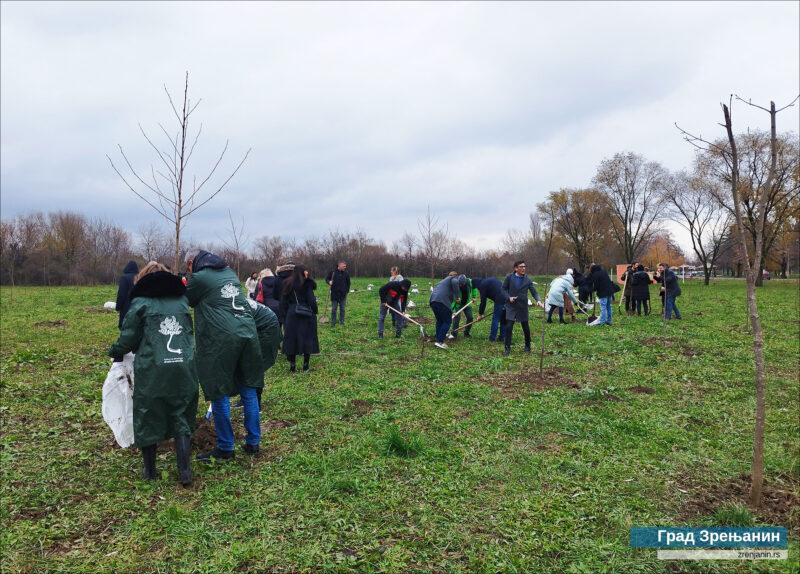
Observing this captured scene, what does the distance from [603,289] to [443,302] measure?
18.3ft

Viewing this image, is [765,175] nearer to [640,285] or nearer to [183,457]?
[640,285]

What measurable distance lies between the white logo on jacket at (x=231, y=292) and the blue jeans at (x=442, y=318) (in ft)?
19.9

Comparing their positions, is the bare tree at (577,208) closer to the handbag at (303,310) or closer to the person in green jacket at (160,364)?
the handbag at (303,310)

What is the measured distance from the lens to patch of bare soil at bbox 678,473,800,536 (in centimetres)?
327

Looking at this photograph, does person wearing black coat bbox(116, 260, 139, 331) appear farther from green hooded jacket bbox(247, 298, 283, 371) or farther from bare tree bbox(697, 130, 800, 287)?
bare tree bbox(697, 130, 800, 287)

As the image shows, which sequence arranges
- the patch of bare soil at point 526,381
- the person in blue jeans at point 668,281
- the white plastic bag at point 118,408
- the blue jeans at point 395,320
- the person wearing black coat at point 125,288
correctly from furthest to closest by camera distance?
the person in blue jeans at point 668,281 → the blue jeans at point 395,320 → the person wearing black coat at point 125,288 → the patch of bare soil at point 526,381 → the white plastic bag at point 118,408

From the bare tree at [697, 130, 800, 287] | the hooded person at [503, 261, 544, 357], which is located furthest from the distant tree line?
the hooded person at [503, 261, 544, 357]

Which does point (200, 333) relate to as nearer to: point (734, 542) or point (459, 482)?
point (459, 482)

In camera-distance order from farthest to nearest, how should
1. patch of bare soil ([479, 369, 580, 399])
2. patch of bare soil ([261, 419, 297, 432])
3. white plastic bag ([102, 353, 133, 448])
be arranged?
patch of bare soil ([479, 369, 580, 399]) → patch of bare soil ([261, 419, 297, 432]) → white plastic bag ([102, 353, 133, 448])

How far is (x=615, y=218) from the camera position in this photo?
136 ft

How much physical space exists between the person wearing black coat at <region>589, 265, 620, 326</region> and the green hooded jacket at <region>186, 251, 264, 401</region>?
1083cm

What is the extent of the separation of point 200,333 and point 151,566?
191 centimetres

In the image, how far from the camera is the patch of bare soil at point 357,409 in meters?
5.69

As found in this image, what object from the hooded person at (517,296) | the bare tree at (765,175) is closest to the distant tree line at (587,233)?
the bare tree at (765,175)
